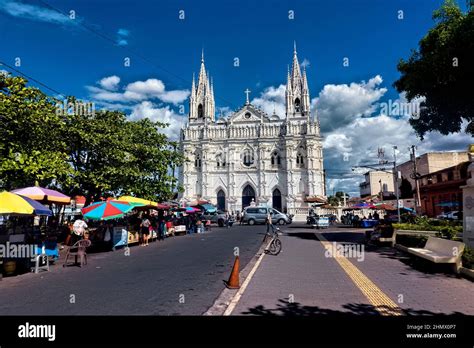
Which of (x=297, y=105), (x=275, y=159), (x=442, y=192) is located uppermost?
(x=297, y=105)

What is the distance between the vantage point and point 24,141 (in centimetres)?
1368

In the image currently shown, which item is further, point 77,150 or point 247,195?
point 247,195

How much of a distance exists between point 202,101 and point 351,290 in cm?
Result: 5776

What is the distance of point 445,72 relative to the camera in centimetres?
1561

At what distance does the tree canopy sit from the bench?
542 inches

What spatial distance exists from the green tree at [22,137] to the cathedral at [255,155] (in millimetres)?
40375

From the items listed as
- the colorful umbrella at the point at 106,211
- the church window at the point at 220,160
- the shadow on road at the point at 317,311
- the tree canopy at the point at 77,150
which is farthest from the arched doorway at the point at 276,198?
the shadow on road at the point at 317,311

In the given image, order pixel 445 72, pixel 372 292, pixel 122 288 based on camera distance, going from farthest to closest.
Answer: pixel 445 72, pixel 122 288, pixel 372 292

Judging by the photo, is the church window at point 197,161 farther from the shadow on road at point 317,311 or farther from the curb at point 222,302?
the shadow on road at point 317,311

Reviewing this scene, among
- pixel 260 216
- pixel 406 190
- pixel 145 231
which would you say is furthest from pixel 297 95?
pixel 145 231

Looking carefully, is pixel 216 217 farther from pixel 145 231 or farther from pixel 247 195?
pixel 247 195

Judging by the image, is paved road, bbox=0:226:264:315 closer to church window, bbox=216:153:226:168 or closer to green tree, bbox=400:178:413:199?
church window, bbox=216:153:226:168

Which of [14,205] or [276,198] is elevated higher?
[276,198]

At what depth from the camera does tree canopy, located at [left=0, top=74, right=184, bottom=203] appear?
12.7m
